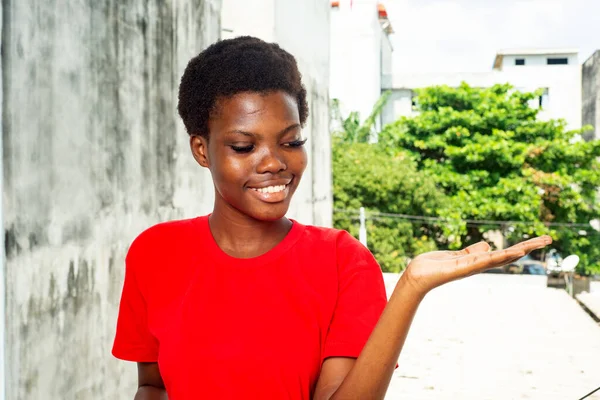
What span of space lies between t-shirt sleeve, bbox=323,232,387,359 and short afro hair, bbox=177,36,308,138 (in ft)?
0.99

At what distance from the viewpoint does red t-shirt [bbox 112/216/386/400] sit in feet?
3.98

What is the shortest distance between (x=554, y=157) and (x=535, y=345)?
537 inches

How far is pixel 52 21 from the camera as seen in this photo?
2.55 metres

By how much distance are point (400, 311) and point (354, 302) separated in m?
0.17

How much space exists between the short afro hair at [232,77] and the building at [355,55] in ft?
74.8

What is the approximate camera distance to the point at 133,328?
1.42 m

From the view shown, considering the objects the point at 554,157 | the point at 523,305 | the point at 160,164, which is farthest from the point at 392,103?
the point at 160,164

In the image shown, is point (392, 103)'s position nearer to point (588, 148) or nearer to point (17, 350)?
point (588, 148)

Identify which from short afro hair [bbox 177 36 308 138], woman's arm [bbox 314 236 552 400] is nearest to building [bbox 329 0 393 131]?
short afro hair [bbox 177 36 308 138]

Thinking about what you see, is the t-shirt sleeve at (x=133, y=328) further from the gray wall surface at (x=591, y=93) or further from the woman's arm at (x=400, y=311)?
the gray wall surface at (x=591, y=93)

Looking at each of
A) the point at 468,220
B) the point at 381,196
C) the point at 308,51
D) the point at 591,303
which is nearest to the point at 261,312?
the point at 308,51

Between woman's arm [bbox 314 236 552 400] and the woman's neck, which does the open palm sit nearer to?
woman's arm [bbox 314 236 552 400]

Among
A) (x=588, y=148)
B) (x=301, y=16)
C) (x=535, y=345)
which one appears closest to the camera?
(x=301, y=16)

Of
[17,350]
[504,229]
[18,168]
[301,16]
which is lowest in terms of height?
[504,229]
